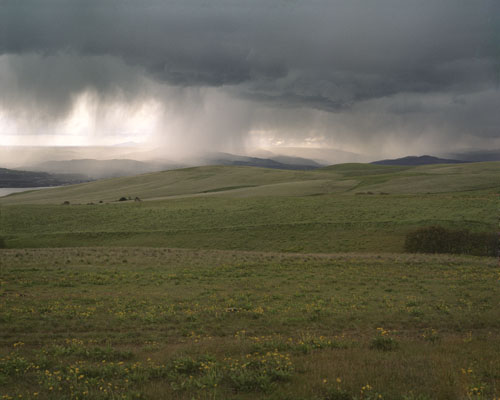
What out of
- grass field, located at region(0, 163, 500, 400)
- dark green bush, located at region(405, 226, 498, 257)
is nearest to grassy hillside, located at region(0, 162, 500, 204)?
dark green bush, located at region(405, 226, 498, 257)

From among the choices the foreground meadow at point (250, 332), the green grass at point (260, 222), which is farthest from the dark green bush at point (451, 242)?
the foreground meadow at point (250, 332)

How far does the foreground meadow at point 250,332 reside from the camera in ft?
26.1

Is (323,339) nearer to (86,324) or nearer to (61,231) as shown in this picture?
(86,324)

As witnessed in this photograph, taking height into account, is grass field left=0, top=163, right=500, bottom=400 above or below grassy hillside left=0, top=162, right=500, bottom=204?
below

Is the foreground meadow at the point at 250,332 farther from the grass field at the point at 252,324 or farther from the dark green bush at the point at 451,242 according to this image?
the dark green bush at the point at 451,242

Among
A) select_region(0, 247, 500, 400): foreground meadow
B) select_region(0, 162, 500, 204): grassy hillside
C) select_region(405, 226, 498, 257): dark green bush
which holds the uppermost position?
select_region(0, 162, 500, 204): grassy hillside

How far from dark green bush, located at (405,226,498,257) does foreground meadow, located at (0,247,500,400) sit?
12.2 metres

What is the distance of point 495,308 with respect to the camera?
51.8 feet

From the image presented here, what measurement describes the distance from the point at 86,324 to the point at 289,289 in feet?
34.8

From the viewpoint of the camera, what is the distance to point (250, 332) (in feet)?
43.4

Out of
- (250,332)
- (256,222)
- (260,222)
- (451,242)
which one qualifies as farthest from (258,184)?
(250,332)

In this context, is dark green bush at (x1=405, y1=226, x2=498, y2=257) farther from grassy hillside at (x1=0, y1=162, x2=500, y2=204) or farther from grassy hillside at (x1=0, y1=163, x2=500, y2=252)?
grassy hillside at (x1=0, y1=162, x2=500, y2=204)

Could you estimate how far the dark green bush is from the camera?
39.1 meters

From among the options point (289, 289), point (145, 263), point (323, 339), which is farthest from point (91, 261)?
point (323, 339)
